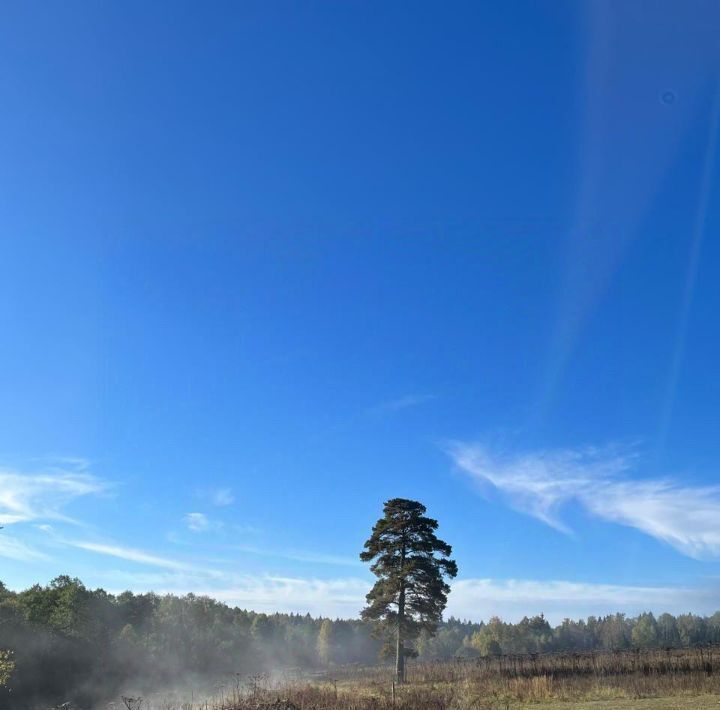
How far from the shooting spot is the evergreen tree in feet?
136

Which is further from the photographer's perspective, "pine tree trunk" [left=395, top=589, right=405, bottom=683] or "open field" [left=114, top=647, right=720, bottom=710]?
"pine tree trunk" [left=395, top=589, right=405, bottom=683]

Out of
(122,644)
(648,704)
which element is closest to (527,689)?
(648,704)

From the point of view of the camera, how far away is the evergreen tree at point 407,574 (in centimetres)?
4141

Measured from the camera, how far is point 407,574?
135ft

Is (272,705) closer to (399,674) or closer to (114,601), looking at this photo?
(399,674)

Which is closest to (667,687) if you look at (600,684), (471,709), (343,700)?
(600,684)

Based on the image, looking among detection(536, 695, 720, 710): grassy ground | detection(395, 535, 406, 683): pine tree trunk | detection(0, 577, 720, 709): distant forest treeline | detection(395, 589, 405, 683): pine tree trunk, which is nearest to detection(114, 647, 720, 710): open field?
detection(536, 695, 720, 710): grassy ground

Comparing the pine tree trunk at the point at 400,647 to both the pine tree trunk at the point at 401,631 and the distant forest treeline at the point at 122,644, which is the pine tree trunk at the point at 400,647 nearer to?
the pine tree trunk at the point at 401,631

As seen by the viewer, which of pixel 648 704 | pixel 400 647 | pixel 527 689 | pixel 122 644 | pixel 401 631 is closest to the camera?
pixel 648 704

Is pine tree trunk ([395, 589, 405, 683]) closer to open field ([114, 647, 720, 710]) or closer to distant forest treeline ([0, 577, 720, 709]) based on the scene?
open field ([114, 647, 720, 710])

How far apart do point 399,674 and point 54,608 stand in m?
42.7

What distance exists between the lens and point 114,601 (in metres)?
88.8

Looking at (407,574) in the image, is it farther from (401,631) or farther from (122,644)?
(122,644)

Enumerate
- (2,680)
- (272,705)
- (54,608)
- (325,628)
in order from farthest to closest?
1. (325,628)
2. (54,608)
3. (2,680)
4. (272,705)
